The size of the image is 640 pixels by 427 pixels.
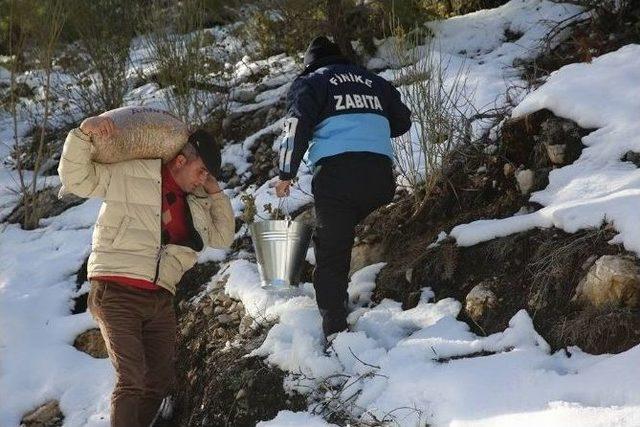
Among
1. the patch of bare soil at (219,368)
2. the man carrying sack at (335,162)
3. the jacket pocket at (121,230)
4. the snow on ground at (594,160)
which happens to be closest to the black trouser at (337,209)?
the man carrying sack at (335,162)

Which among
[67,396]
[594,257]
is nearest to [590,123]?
[594,257]

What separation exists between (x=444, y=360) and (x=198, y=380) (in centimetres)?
141

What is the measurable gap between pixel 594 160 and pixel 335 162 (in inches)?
56.7

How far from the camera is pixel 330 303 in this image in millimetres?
3557

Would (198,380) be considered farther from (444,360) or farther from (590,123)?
(590,123)

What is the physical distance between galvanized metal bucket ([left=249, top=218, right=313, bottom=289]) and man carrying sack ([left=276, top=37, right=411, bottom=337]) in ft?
1.17

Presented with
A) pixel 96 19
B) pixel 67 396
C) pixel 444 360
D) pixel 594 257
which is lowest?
pixel 67 396

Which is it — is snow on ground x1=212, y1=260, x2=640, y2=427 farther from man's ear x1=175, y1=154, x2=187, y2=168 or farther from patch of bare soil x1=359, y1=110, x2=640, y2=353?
man's ear x1=175, y1=154, x2=187, y2=168

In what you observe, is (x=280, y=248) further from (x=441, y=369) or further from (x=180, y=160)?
(x=441, y=369)

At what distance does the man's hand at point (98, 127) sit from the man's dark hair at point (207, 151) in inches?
15.5

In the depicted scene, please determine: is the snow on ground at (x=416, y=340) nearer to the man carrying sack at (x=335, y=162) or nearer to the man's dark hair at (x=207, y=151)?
the man carrying sack at (x=335, y=162)

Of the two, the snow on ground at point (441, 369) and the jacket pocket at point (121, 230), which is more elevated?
the jacket pocket at point (121, 230)

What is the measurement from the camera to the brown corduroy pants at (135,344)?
3275 mm

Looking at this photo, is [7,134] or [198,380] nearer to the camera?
[198,380]
